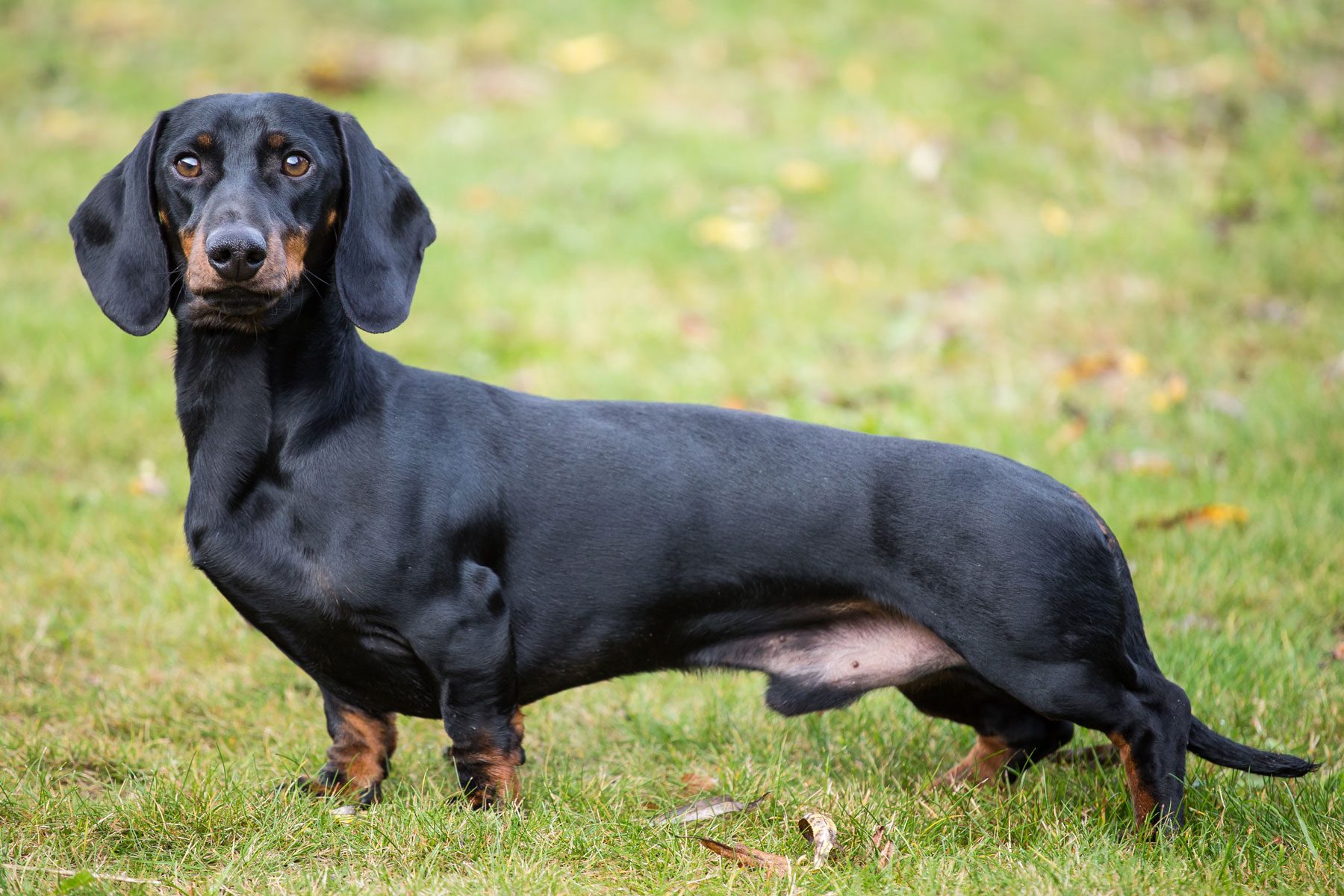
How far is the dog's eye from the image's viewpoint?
270 centimetres

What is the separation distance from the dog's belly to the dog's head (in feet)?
3.62

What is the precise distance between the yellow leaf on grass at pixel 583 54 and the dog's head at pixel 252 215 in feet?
22.3

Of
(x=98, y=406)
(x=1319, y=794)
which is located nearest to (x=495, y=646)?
(x=1319, y=794)

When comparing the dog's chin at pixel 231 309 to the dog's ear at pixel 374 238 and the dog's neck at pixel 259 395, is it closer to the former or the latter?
the dog's neck at pixel 259 395

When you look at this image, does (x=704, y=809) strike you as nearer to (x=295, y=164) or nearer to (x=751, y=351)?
(x=295, y=164)

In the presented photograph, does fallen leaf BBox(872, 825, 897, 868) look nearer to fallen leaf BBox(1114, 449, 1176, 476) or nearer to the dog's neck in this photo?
the dog's neck

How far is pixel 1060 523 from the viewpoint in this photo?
277cm

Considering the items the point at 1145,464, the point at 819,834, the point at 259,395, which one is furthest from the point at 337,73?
the point at 819,834

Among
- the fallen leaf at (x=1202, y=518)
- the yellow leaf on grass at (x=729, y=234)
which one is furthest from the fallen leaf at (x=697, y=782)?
the yellow leaf on grass at (x=729, y=234)

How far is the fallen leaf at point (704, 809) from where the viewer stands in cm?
286

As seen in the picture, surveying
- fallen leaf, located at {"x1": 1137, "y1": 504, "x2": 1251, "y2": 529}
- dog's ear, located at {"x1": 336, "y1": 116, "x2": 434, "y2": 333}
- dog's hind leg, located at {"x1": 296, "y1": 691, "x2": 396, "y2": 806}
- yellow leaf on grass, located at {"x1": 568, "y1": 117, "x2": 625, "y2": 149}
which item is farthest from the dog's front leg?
yellow leaf on grass, located at {"x1": 568, "y1": 117, "x2": 625, "y2": 149}

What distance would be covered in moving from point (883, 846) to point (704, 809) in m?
0.41

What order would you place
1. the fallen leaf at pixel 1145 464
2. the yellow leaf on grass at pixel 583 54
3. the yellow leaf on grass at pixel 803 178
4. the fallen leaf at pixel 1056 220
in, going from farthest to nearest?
the yellow leaf on grass at pixel 583 54
the yellow leaf on grass at pixel 803 178
the fallen leaf at pixel 1056 220
the fallen leaf at pixel 1145 464

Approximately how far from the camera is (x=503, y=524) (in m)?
2.82
